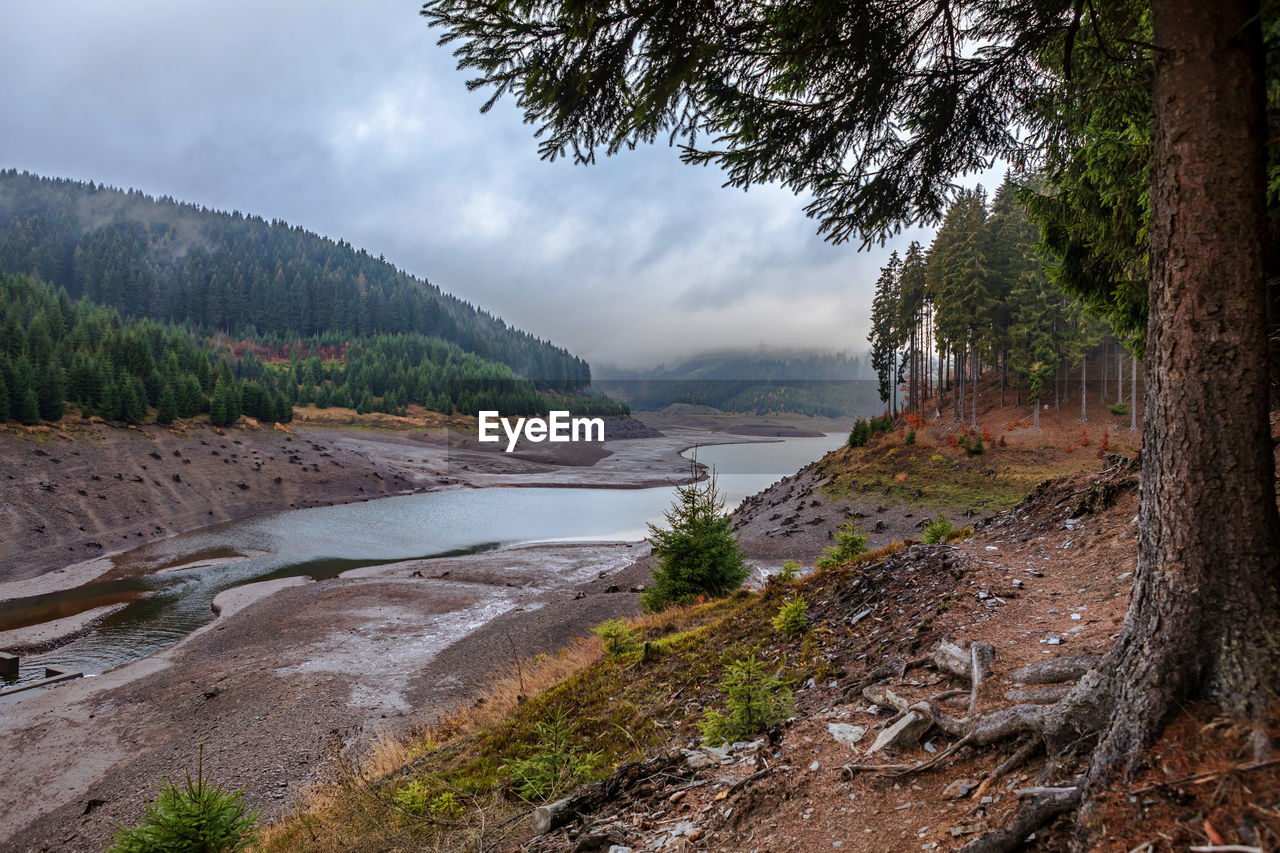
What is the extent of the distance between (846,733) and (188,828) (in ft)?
22.0

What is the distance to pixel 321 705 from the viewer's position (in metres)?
15.4

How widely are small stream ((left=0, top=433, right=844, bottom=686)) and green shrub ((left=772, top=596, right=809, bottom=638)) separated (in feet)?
26.2

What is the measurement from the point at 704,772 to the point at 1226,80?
585 cm

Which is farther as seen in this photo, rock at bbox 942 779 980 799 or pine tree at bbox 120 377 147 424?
pine tree at bbox 120 377 147 424

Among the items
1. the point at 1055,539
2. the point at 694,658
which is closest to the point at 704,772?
the point at 694,658

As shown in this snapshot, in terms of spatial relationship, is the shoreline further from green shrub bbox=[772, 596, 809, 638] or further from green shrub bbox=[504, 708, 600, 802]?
green shrub bbox=[772, 596, 809, 638]

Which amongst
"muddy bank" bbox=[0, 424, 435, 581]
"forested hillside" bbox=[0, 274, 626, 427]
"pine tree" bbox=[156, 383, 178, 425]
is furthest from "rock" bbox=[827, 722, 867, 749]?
"pine tree" bbox=[156, 383, 178, 425]

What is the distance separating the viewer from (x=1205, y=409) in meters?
2.88

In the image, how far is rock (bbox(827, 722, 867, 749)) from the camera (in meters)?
4.75

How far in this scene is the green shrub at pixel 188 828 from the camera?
5.89 meters

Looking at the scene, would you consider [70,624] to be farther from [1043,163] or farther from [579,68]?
[1043,163]

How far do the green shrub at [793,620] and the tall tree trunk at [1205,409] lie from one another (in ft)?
18.6

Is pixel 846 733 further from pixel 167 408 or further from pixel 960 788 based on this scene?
pixel 167 408

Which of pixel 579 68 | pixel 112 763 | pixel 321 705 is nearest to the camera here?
pixel 579 68
